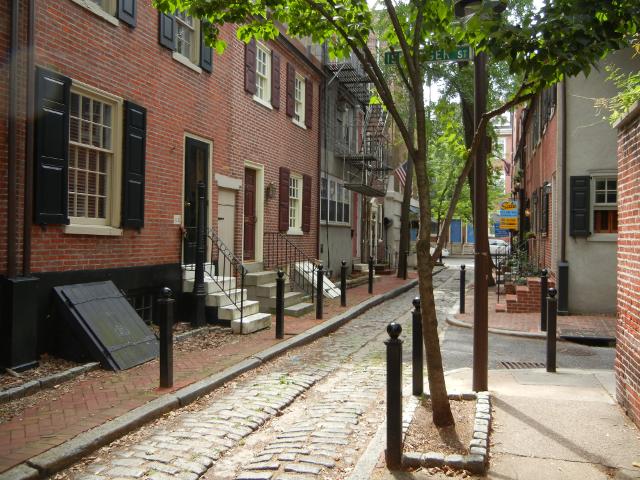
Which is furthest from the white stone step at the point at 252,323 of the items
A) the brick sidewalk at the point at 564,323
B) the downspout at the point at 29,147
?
the brick sidewalk at the point at 564,323

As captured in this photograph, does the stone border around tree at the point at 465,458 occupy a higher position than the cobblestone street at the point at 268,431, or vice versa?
the stone border around tree at the point at 465,458

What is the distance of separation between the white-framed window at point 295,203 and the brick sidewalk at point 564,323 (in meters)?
5.60

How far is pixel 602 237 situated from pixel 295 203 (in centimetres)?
799

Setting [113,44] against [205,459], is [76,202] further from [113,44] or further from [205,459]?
[205,459]

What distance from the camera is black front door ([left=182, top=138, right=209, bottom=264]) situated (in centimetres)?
1066

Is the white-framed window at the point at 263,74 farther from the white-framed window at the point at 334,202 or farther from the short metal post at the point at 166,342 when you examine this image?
the short metal post at the point at 166,342

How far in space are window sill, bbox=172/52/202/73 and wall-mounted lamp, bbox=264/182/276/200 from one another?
13.2 feet

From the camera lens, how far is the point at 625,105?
6.71 m

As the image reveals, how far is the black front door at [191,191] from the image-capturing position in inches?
420

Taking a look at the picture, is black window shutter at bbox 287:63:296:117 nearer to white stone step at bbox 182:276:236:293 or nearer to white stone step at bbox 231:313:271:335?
white stone step at bbox 182:276:236:293

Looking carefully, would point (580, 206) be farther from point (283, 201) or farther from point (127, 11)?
point (127, 11)

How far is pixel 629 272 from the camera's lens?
5.44 meters

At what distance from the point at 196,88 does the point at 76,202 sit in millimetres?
3850

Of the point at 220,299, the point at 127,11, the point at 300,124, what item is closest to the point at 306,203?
the point at 300,124
